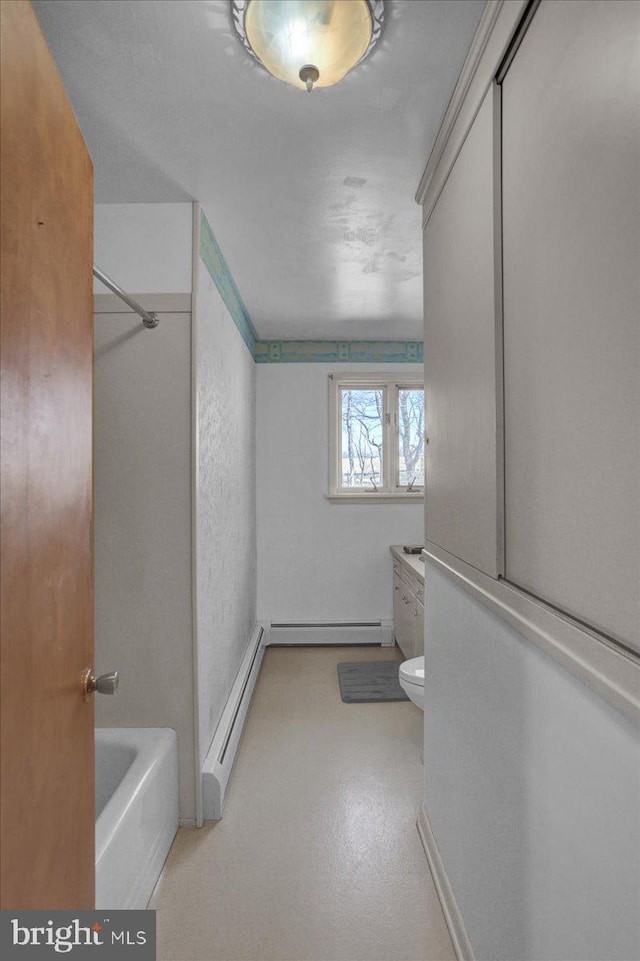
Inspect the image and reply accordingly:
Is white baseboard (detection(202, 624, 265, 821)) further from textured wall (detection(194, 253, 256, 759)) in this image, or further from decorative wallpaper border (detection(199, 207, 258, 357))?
decorative wallpaper border (detection(199, 207, 258, 357))

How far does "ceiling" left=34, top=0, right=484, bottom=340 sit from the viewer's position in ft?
4.35

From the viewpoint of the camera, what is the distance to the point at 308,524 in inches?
179

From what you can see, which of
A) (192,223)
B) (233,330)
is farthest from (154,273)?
(233,330)

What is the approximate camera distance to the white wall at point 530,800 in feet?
2.55

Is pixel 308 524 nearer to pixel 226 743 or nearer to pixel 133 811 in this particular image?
pixel 226 743

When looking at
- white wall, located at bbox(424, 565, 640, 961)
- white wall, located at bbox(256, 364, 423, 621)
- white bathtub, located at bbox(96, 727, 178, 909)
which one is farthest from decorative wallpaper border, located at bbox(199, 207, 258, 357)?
white bathtub, located at bbox(96, 727, 178, 909)

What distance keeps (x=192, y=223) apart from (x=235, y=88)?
0.74 meters

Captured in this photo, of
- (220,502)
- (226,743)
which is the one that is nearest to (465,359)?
(220,502)

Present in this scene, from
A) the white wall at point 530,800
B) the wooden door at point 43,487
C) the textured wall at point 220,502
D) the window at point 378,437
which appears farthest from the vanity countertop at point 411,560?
the wooden door at point 43,487

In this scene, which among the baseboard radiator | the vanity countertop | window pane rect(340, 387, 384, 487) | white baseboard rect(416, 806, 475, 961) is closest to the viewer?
white baseboard rect(416, 806, 475, 961)

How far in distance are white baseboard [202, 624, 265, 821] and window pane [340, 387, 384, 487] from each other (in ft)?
5.48

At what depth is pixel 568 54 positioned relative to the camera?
0.91 m

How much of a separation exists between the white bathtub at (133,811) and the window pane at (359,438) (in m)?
2.78

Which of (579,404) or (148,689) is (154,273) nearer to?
(148,689)
